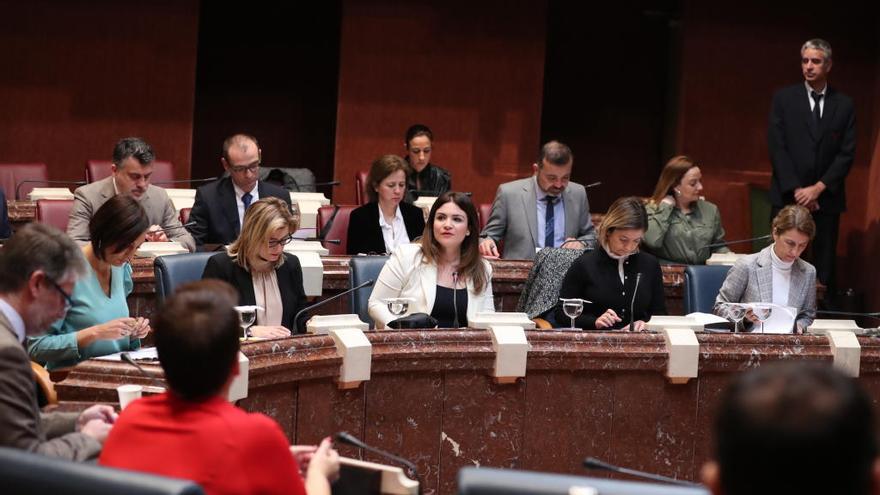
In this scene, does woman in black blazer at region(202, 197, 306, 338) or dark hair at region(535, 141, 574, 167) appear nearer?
woman in black blazer at region(202, 197, 306, 338)

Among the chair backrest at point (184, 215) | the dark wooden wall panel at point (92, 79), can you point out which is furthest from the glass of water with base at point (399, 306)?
the dark wooden wall panel at point (92, 79)

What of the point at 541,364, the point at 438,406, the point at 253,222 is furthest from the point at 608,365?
the point at 253,222

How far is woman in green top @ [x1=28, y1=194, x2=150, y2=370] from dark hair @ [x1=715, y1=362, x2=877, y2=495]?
7.48ft

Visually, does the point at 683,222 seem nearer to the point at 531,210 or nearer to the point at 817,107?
the point at 531,210

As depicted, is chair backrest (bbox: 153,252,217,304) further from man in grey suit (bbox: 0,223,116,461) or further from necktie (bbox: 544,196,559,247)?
necktie (bbox: 544,196,559,247)

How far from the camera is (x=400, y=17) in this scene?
8.12 m

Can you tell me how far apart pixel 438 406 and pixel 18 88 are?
16.9 ft

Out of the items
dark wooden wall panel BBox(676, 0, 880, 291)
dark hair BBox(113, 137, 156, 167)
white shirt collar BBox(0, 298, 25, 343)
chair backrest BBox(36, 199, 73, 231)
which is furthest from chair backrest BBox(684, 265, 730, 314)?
dark wooden wall panel BBox(676, 0, 880, 291)

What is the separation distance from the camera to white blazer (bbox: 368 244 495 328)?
434cm

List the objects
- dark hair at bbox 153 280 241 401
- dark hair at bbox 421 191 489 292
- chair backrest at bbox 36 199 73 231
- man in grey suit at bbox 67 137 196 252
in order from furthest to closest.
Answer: chair backrest at bbox 36 199 73 231
man in grey suit at bbox 67 137 196 252
dark hair at bbox 421 191 489 292
dark hair at bbox 153 280 241 401

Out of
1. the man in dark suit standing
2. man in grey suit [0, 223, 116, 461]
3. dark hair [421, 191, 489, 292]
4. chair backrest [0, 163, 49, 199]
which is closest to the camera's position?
man in grey suit [0, 223, 116, 461]

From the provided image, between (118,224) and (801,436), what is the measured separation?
2.60 metres

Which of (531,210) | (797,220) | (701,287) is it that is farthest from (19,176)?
(797,220)

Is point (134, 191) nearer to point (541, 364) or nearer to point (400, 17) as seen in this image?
point (541, 364)
